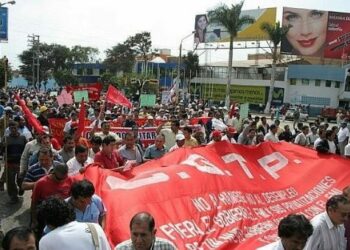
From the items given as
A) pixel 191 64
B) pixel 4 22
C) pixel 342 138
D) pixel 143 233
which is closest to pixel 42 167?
pixel 143 233

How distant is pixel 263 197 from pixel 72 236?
3792mm

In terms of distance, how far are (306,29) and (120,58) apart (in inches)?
1352

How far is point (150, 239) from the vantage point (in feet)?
11.4

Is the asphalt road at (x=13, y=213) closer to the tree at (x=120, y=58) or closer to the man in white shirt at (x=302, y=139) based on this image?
the man in white shirt at (x=302, y=139)

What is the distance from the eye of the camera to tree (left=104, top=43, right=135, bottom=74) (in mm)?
81812

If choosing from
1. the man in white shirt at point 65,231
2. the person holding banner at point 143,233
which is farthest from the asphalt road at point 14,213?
the person holding banner at point 143,233

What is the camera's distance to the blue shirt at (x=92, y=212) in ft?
15.4

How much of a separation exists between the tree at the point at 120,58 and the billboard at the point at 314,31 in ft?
99.2

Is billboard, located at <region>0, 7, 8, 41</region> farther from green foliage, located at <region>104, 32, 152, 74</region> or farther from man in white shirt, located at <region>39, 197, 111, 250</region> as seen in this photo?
green foliage, located at <region>104, 32, 152, 74</region>

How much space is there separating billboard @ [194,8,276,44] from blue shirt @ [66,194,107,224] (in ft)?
192

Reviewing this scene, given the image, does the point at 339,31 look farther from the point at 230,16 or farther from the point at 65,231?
the point at 65,231

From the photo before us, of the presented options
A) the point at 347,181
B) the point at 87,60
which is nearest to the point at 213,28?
the point at 87,60

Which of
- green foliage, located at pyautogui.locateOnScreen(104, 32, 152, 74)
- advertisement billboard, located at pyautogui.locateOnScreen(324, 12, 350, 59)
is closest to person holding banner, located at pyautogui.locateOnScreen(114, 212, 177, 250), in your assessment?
advertisement billboard, located at pyautogui.locateOnScreen(324, 12, 350, 59)

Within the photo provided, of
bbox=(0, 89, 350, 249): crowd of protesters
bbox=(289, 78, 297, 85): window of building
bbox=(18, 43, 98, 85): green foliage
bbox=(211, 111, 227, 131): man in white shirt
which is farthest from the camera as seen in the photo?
bbox=(18, 43, 98, 85): green foliage
